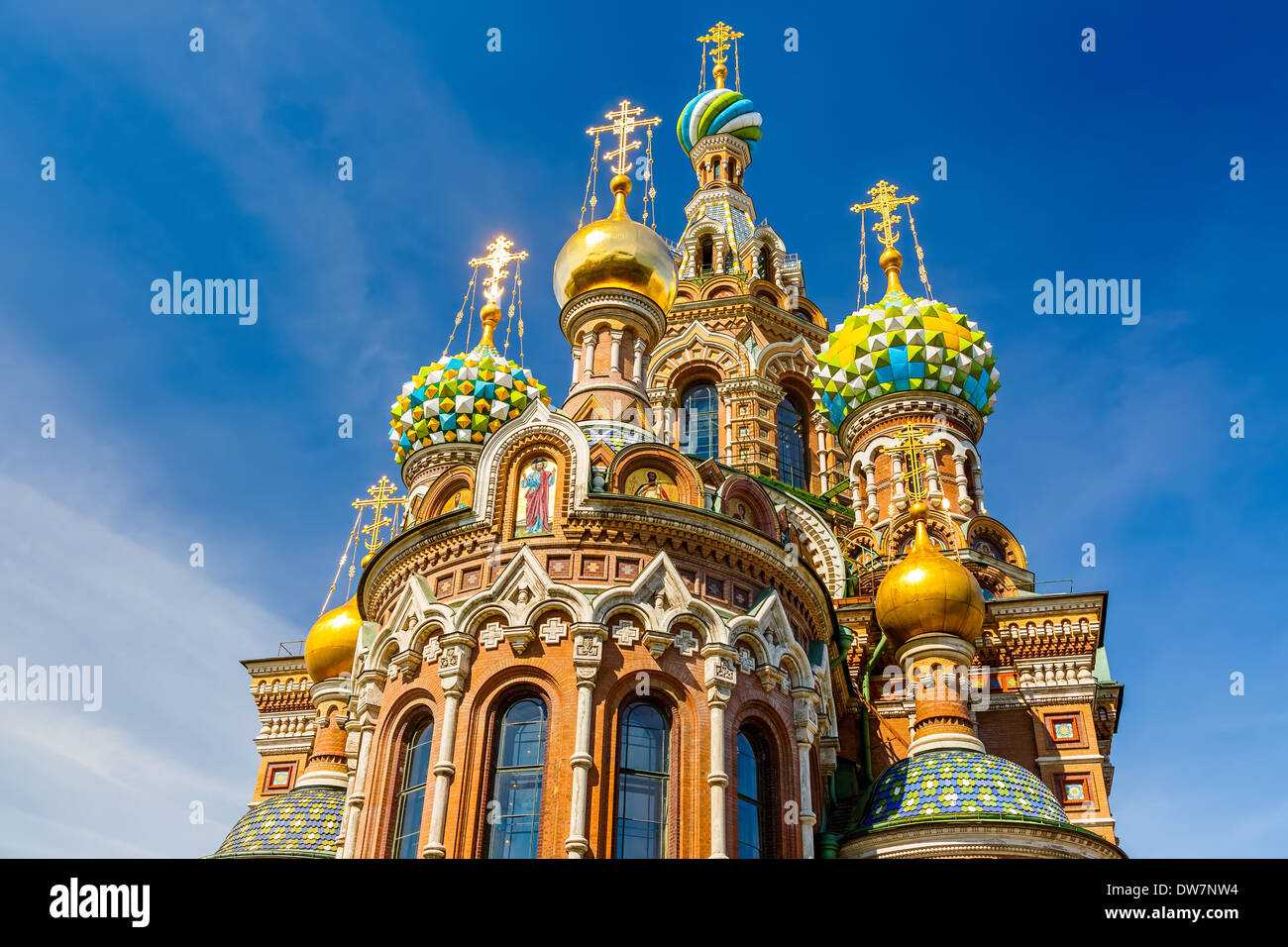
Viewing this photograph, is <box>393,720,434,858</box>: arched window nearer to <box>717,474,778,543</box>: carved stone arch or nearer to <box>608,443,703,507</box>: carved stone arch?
<box>608,443,703,507</box>: carved stone arch

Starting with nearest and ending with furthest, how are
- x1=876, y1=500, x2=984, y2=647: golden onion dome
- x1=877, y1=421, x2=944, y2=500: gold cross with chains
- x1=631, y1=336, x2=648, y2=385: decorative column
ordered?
x1=876, y1=500, x2=984, y2=647: golden onion dome < x1=631, y1=336, x2=648, y2=385: decorative column < x1=877, y1=421, x2=944, y2=500: gold cross with chains

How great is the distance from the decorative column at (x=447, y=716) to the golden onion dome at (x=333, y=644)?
4.89 m

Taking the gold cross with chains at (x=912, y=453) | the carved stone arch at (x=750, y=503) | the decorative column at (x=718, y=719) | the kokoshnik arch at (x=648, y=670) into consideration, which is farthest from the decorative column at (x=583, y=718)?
the gold cross with chains at (x=912, y=453)

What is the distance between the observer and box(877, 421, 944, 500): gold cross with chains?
19562mm

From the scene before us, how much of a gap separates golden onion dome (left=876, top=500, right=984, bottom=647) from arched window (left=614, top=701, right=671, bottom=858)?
4179mm

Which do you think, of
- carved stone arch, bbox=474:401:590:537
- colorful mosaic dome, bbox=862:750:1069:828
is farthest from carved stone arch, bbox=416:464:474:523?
colorful mosaic dome, bbox=862:750:1069:828

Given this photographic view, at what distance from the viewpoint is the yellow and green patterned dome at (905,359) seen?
69.3 ft

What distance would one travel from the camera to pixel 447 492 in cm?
1359

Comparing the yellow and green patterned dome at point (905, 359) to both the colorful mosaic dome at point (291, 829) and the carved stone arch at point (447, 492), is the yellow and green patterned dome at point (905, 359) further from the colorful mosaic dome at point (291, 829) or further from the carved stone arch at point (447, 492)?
the colorful mosaic dome at point (291, 829)
